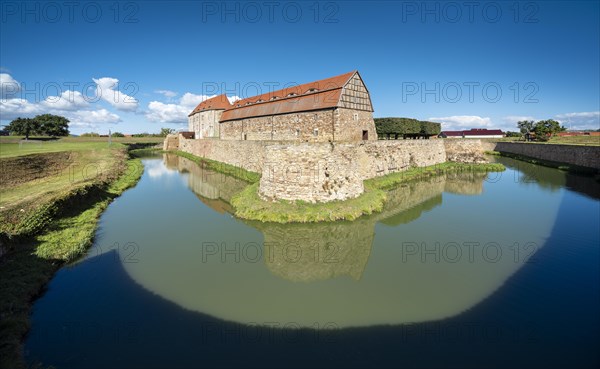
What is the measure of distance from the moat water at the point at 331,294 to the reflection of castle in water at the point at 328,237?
78 mm

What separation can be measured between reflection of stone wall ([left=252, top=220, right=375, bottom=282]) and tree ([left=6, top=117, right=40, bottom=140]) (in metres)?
75.3

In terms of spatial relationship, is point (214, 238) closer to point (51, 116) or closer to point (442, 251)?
point (442, 251)

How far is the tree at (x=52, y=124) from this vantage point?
210ft

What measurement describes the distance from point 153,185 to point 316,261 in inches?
715

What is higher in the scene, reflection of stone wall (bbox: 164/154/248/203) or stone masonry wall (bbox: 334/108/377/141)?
stone masonry wall (bbox: 334/108/377/141)

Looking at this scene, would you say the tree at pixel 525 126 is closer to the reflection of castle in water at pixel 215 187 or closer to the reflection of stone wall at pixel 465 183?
the reflection of stone wall at pixel 465 183

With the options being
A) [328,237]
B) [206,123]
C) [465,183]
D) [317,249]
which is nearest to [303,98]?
[465,183]

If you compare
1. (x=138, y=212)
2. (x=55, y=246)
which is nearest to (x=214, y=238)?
(x=55, y=246)

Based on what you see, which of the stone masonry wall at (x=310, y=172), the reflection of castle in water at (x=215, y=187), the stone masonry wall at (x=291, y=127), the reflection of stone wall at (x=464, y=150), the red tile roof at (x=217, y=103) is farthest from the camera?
the red tile roof at (x=217, y=103)

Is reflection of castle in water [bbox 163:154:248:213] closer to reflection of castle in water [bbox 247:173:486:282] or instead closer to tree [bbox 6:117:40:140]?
reflection of castle in water [bbox 247:173:486:282]

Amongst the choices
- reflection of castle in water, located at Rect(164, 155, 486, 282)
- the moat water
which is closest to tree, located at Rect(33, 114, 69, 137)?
reflection of castle in water, located at Rect(164, 155, 486, 282)

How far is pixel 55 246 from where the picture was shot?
937 cm

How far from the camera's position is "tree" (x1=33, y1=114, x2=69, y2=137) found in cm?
6406

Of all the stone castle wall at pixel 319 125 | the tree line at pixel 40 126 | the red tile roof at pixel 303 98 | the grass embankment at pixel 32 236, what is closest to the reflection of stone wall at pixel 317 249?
the grass embankment at pixel 32 236
